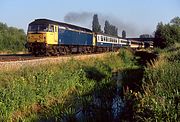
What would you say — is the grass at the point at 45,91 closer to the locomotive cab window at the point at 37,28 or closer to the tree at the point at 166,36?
the locomotive cab window at the point at 37,28

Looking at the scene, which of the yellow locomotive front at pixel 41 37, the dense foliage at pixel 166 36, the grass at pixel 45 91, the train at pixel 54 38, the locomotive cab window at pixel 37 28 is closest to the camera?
the grass at pixel 45 91

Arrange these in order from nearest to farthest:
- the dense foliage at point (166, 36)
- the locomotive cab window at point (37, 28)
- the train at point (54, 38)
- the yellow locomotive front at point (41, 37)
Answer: the yellow locomotive front at point (41, 37), the train at point (54, 38), the locomotive cab window at point (37, 28), the dense foliage at point (166, 36)

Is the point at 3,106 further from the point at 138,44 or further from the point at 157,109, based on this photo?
the point at 138,44

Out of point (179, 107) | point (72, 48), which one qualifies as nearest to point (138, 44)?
point (72, 48)

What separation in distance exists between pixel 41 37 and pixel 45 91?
12.6 metres

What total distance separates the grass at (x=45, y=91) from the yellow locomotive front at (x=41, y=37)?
14.8 ft

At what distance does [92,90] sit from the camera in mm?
Result: 23672

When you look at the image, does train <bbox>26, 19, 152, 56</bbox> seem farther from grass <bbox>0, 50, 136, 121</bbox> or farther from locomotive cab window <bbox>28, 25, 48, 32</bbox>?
grass <bbox>0, 50, 136, 121</bbox>

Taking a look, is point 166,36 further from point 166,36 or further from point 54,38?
point 54,38

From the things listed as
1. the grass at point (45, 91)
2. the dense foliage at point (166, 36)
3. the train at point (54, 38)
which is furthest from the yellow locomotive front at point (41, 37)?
the dense foliage at point (166, 36)

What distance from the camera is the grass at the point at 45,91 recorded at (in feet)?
52.1

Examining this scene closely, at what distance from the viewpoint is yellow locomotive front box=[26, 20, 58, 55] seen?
31.4 m

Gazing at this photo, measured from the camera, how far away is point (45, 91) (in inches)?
766

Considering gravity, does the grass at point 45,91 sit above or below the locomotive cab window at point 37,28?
below
